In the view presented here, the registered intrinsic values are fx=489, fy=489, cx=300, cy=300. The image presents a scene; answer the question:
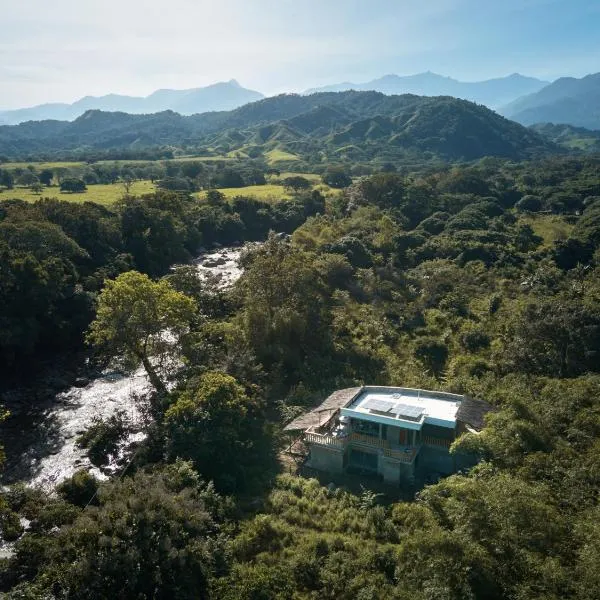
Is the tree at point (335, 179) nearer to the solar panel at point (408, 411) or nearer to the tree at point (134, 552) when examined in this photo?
the solar panel at point (408, 411)

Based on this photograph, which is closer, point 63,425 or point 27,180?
point 63,425

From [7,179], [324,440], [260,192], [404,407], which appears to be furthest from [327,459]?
[7,179]

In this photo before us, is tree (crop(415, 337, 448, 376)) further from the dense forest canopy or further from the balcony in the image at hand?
the balcony

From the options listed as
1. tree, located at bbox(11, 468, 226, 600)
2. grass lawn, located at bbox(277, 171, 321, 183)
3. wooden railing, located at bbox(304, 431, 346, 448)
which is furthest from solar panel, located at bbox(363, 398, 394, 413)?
grass lawn, located at bbox(277, 171, 321, 183)

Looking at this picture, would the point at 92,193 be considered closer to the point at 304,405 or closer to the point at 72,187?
the point at 72,187

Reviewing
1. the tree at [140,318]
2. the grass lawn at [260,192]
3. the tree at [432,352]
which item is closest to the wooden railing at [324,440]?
the tree at [140,318]
